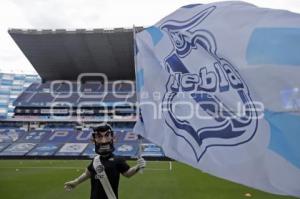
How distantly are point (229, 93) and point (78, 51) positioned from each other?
4113 centimetres

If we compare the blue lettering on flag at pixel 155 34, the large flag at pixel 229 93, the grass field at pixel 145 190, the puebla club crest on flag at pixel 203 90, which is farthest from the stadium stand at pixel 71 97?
the puebla club crest on flag at pixel 203 90

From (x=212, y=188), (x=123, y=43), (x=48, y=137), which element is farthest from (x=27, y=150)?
(x=212, y=188)

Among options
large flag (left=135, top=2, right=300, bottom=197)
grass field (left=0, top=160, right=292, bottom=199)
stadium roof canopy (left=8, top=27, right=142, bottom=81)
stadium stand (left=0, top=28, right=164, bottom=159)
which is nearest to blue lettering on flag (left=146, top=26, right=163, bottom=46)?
large flag (left=135, top=2, right=300, bottom=197)

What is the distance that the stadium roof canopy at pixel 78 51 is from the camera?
40250 millimetres

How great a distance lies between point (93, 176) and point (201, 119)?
1374mm

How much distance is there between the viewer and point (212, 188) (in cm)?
1300

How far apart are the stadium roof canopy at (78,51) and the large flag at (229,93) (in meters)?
34.7

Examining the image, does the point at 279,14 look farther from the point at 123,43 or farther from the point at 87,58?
the point at 87,58

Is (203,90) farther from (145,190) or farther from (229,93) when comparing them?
(145,190)

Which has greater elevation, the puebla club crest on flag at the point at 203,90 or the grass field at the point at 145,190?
the puebla club crest on flag at the point at 203,90

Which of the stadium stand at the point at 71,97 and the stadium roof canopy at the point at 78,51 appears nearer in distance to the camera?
the stadium stand at the point at 71,97

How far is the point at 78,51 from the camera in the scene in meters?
43.7

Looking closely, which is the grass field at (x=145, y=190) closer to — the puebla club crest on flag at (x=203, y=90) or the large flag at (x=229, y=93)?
the large flag at (x=229, y=93)

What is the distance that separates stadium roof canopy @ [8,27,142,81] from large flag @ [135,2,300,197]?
34.7 m
